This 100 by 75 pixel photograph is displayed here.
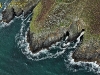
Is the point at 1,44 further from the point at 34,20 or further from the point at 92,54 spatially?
the point at 92,54

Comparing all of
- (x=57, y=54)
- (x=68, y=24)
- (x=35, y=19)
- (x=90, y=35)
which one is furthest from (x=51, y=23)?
(x=90, y=35)

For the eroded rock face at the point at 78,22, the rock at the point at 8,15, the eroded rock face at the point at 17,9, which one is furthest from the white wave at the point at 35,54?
the eroded rock face at the point at 17,9

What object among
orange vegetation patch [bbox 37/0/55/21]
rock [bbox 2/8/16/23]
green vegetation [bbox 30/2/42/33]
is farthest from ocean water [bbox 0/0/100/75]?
rock [bbox 2/8/16/23]

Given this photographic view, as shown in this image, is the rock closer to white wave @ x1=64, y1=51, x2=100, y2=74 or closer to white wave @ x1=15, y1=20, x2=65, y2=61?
white wave @ x1=15, y1=20, x2=65, y2=61

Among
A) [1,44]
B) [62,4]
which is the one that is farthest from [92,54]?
[1,44]

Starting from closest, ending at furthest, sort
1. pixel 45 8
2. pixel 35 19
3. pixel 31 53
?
1. pixel 31 53
2. pixel 35 19
3. pixel 45 8

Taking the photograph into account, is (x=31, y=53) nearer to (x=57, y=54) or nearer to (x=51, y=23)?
(x=57, y=54)

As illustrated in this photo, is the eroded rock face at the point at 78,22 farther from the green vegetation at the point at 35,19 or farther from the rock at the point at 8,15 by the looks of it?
the rock at the point at 8,15
